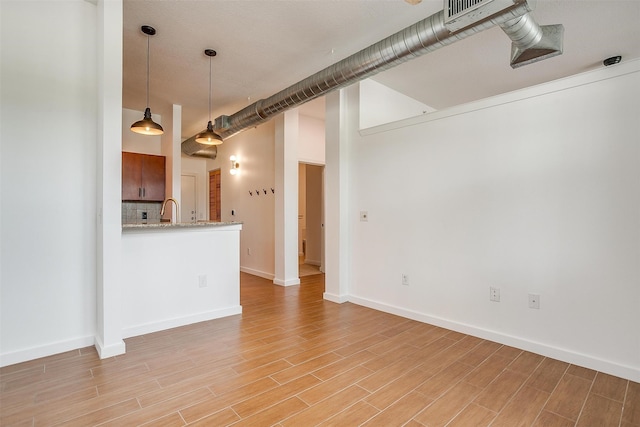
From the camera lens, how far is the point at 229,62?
381cm

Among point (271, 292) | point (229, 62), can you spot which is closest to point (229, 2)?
point (229, 62)

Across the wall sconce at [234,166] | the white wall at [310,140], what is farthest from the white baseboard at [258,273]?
the white wall at [310,140]

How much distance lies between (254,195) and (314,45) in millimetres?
3367

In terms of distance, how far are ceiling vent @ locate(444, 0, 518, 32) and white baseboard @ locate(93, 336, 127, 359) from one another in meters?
3.46

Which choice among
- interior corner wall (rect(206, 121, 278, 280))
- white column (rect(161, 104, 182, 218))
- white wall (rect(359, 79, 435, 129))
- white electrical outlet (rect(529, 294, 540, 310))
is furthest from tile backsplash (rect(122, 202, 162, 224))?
white electrical outlet (rect(529, 294, 540, 310))

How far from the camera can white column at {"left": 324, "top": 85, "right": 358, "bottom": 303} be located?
421 centimetres

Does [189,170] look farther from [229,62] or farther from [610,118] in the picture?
[610,118]

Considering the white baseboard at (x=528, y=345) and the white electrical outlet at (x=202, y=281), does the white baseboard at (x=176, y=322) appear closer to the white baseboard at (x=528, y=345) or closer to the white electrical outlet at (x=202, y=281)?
the white electrical outlet at (x=202, y=281)

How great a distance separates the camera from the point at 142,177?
5.37m

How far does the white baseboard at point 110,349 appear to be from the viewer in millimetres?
2547

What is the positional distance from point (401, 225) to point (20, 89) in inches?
144

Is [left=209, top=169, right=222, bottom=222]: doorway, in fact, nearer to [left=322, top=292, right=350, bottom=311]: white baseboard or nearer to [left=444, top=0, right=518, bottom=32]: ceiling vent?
[left=322, top=292, right=350, bottom=311]: white baseboard

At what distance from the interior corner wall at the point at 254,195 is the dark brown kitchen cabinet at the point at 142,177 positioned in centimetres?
153

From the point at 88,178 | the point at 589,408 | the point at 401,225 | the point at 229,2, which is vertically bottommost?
the point at 589,408
